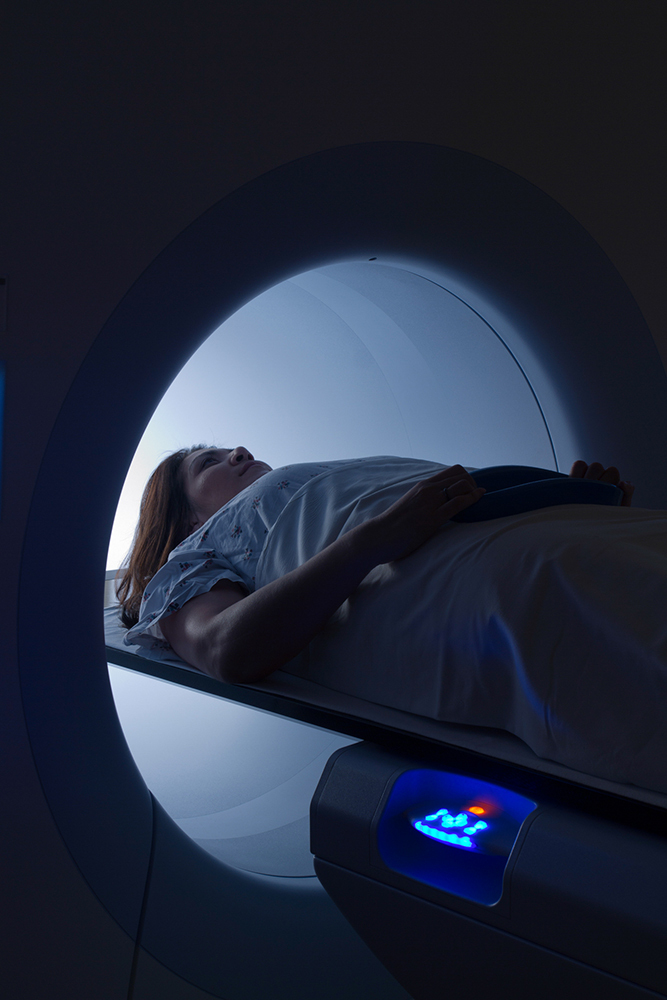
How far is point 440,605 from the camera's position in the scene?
3.81ft

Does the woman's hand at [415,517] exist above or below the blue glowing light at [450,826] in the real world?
above

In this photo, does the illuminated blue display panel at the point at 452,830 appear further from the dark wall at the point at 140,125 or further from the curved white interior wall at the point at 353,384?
the curved white interior wall at the point at 353,384

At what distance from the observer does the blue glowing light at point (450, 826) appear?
0.98m

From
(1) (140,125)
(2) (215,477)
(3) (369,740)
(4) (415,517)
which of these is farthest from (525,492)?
(2) (215,477)

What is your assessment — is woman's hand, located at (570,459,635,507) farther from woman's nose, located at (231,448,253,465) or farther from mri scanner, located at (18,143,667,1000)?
woman's nose, located at (231,448,253,465)

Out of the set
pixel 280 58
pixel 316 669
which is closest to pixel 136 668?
pixel 316 669

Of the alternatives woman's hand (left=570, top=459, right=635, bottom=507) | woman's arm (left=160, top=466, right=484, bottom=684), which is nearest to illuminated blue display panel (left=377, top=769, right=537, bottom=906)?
woman's arm (left=160, top=466, right=484, bottom=684)

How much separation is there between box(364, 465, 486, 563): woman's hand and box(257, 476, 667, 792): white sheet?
0.10 ft

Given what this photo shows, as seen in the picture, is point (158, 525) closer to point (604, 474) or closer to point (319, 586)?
point (319, 586)

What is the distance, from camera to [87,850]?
108 centimetres

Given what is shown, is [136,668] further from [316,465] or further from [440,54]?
[440,54]

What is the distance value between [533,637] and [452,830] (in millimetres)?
275

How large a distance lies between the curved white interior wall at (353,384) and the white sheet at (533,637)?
0.85 m

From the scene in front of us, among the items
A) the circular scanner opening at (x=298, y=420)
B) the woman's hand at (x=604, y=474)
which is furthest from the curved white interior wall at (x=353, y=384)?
the woman's hand at (x=604, y=474)
